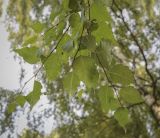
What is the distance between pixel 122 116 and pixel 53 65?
0.16 metres

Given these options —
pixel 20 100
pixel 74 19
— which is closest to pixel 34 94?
pixel 20 100

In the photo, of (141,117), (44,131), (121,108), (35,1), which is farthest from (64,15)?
(44,131)

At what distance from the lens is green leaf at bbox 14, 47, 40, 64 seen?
28.4 inches

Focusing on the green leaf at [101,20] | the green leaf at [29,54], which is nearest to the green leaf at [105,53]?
the green leaf at [101,20]

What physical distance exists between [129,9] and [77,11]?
7.44 m

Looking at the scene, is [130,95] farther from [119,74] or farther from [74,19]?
[74,19]

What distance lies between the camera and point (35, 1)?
8656 mm

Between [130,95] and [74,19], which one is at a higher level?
[74,19]

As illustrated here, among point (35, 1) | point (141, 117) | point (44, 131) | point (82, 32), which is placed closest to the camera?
point (82, 32)

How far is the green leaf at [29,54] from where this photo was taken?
28.4 inches

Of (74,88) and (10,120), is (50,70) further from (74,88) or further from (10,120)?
(10,120)

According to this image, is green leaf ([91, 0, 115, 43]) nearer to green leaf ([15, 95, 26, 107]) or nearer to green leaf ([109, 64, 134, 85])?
green leaf ([109, 64, 134, 85])

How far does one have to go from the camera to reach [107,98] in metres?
0.72

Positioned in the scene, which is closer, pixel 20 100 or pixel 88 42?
pixel 88 42
